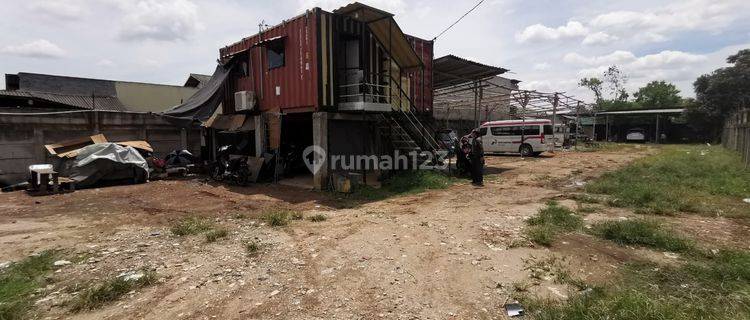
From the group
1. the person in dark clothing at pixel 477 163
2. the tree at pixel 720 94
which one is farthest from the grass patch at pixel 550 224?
the tree at pixel 720 94

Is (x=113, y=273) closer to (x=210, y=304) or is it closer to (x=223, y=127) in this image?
(x=210, y=304)

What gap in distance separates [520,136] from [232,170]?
14933mm

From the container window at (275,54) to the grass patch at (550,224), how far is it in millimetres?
8868

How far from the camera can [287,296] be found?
370cm

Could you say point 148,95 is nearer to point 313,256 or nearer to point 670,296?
point 313,256

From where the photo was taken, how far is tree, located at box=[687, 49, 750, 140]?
95.5ft

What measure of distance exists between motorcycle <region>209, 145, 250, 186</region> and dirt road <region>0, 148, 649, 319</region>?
244cm

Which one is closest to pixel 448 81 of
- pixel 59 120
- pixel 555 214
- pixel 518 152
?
pixel 518 152

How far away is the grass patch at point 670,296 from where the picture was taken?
281cm

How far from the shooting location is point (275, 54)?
39.5ft

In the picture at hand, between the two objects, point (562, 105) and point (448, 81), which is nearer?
point (448, 81)

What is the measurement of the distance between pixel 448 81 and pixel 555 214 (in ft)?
38.1

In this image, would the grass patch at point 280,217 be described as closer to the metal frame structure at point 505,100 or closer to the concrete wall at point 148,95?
the metal frame structure at point 505,100

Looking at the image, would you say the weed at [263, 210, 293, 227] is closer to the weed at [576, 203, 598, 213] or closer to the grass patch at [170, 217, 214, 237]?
the grass patch at [170, 217, 214, 237]
